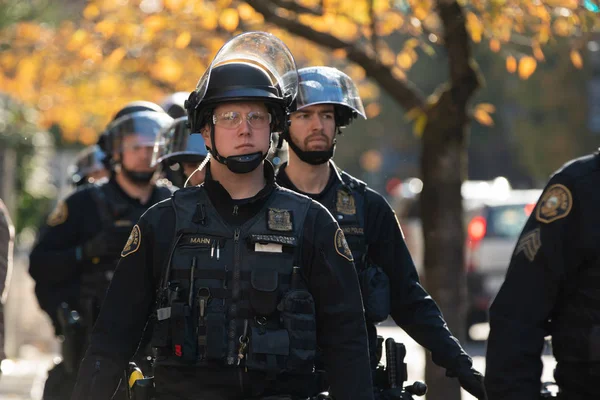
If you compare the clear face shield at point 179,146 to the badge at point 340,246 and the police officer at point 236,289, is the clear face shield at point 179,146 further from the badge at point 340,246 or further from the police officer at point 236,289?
the badge at point 340,246

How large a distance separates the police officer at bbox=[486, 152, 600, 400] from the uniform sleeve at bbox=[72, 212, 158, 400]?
1.20m

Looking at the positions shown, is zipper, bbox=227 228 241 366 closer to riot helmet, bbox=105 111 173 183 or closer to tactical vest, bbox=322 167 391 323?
tactical vest, bbox=322 167 391 323

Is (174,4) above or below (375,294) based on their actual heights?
above

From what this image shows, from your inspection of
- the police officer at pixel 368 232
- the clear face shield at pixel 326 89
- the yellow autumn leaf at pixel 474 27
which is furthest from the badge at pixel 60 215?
the yellow autumn leaf at pixel 474 27

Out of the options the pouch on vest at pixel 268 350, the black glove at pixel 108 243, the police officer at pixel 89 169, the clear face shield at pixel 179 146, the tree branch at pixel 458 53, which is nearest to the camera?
the pouch on vest at pixel 268 350

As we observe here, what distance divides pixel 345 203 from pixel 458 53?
331 centimetres

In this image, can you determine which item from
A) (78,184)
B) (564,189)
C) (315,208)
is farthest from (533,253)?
(78,184)

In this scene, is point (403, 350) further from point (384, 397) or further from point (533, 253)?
point (533, 253)

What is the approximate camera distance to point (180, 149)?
7145 millimetres

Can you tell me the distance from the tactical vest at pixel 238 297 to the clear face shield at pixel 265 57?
1.66 ft

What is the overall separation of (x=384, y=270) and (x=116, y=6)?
7.24 meters

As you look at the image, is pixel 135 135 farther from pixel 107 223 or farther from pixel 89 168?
pixel 89 168

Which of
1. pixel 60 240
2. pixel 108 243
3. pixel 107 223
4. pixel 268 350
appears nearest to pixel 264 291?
pixel 268 350

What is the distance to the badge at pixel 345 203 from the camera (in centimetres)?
571
